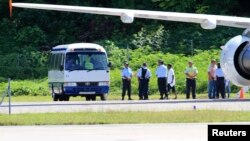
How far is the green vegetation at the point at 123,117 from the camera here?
28.3 m

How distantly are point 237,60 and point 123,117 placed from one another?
7.21m

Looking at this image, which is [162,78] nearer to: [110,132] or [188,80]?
[188,80]

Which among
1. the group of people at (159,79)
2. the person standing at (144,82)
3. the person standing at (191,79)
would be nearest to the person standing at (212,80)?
the person standing at (191,79)

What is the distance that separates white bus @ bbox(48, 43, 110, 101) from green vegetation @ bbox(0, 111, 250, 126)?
1404 centimetres

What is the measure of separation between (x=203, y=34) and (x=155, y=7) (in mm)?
6131

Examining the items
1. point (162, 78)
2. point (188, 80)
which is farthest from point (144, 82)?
point (188, 80)

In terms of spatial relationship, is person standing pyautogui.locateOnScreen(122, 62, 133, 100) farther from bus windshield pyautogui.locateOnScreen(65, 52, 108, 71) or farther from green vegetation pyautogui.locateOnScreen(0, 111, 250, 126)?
green vegetation pyautogui.locateOnScreen(0, 111, 250, 126)

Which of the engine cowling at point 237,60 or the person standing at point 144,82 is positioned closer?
the engine cowling at point 237,60

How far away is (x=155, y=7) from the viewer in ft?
209

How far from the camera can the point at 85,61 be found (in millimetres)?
46312

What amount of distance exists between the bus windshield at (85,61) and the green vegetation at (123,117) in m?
14.8

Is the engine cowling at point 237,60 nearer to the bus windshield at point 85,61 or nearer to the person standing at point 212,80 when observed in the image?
the person standing at point 212,80

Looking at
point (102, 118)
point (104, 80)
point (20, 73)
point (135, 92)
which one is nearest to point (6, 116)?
point (102, 118)

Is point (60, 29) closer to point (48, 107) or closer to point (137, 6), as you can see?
point (137, 6)
